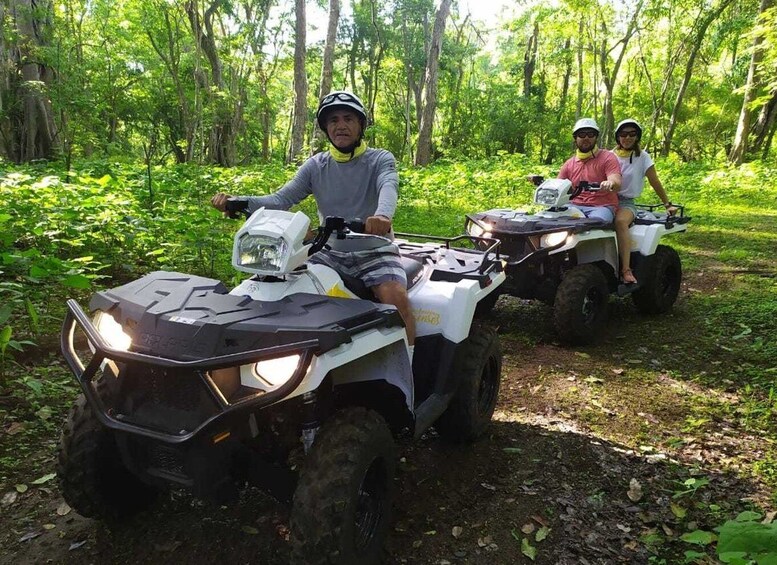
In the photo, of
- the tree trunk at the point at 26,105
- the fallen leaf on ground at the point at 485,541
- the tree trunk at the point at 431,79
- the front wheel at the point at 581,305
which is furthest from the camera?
the tree trunk at the point at 431,79

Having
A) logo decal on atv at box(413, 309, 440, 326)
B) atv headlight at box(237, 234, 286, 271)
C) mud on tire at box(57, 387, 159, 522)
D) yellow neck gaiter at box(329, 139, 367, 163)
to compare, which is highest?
yellow neck gaiter at box(329, 139, 367, 163)

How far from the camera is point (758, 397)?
3928mm

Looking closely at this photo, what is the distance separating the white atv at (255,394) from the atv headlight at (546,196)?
10.4 feet

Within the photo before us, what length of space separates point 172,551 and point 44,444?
1.35 meters

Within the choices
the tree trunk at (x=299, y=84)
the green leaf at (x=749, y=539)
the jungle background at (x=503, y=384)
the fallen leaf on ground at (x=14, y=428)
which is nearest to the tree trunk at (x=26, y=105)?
the jungle background at (x=503, y=384)

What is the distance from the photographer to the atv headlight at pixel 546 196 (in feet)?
17.3

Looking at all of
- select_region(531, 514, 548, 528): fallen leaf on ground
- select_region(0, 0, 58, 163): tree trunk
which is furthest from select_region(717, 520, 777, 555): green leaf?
select_region(0, 0, 58, 163): tree trunk

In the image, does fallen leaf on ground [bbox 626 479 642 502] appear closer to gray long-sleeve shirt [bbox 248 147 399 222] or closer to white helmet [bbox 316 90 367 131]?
gray long-sleeve shirt [bbox 248 147 399 222]

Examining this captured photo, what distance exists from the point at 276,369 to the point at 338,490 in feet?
1.57

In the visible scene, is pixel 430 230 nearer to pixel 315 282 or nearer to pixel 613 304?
pixel 613 304

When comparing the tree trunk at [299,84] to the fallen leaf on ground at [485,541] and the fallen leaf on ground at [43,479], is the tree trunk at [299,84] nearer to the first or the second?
the fallen leaf on ground at [43,479]

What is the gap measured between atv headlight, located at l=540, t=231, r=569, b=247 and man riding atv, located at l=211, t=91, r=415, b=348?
2286mm

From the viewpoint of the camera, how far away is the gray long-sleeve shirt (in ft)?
10.5

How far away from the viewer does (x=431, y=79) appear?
62.1 feet
